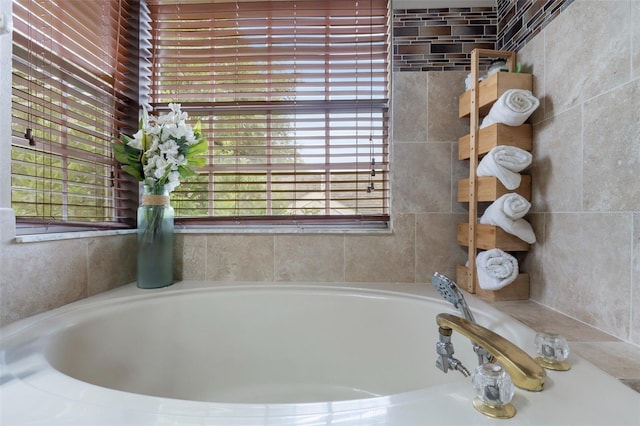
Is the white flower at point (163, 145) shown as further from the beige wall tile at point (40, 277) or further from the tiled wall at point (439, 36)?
the tiled wall at point (439, 36)

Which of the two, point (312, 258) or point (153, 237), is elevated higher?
point (153, 237)

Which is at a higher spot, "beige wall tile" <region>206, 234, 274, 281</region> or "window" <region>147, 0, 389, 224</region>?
"window" <region>147, 0, 389, 224</region>

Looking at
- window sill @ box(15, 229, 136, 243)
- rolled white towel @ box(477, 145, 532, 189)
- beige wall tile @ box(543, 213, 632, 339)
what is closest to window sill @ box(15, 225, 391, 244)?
window sill @ box(15, 229, 136, 243)

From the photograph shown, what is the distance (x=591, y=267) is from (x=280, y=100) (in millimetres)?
1325

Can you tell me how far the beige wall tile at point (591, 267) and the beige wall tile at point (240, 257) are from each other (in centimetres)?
105

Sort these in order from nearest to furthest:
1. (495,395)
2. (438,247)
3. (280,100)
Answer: (495,395)
(438,247)
(280,100)

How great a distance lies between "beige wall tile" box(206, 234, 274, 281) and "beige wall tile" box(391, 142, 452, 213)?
2.01ft

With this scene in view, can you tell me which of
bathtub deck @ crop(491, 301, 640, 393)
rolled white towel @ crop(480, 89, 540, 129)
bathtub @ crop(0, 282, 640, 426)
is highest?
rolled white towel @ crop(480, 89, 540, 129)

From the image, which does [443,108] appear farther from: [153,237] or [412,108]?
[153,237]

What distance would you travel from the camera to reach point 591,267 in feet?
2.74

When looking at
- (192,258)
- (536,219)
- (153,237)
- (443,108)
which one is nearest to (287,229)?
(192,258)

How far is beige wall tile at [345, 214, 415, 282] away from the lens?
4.26 feet

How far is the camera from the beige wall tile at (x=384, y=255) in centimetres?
130

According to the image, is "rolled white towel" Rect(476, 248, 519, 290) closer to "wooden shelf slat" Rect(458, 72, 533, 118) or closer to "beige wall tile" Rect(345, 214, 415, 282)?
"beige wall tile" Rect(345, 214, 415, 282)
